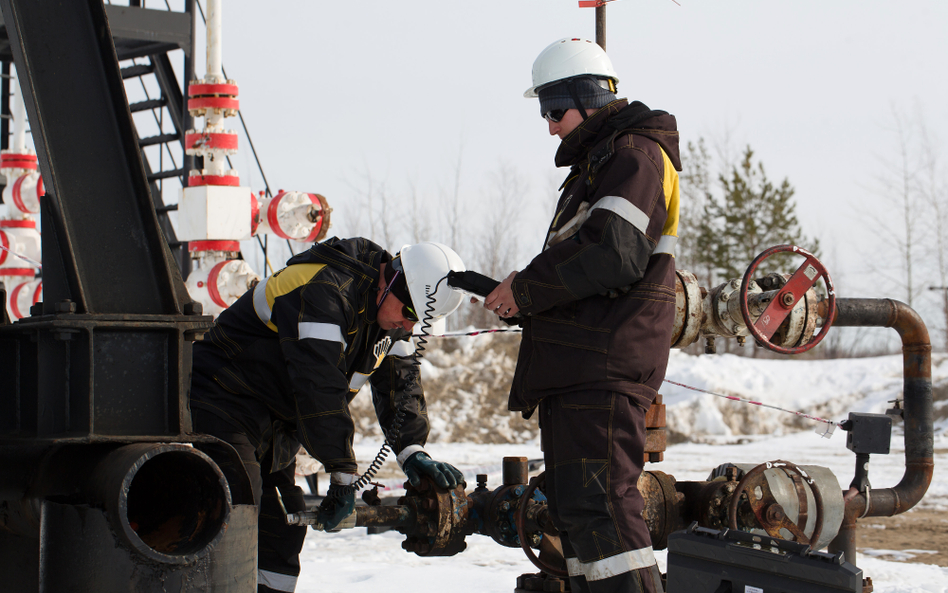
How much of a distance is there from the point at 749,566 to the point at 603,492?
1.62 ft

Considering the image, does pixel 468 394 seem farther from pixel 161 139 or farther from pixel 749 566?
pixel 749 566

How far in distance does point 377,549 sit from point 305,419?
272 cm

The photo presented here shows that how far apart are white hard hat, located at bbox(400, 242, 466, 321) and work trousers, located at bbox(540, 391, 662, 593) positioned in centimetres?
81

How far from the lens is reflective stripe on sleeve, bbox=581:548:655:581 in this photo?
2943 mm

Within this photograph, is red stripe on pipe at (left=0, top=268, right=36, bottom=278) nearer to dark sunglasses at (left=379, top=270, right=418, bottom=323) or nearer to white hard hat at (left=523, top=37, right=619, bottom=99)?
dark sunglasses at (left=379, top=270, right=418, bottom=323)

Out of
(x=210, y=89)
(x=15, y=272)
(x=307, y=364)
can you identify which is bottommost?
(x=307, y=364)

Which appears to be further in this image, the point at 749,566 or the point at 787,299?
the point at 787,299

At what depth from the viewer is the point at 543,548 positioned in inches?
151

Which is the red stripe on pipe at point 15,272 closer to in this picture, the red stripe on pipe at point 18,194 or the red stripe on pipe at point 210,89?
the red stripe on pipe at point 18,194

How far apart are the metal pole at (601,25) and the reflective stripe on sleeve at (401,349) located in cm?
183

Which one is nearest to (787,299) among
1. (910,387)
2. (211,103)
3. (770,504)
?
(770,504)

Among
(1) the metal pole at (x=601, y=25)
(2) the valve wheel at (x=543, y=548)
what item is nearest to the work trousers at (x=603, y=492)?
(2) the valve wheel at (x=543, y=548)

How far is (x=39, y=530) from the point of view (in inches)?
88.9

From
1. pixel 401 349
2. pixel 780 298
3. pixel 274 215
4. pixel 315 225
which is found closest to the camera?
pixel 780 298
